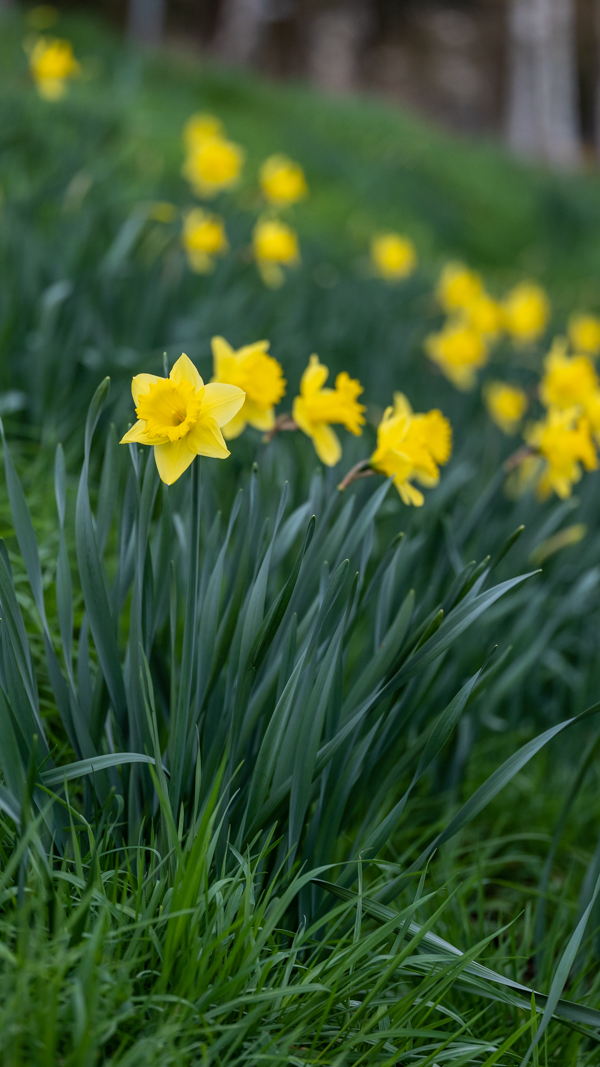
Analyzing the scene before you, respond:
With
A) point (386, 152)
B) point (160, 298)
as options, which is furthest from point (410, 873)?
point (386, 152)

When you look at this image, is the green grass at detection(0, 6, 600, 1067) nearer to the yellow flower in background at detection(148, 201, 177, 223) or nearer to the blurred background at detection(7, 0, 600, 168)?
the yellow flower in background at detection(148, 201, 177, 223)

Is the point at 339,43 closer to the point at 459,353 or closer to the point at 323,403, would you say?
the point at 459,353

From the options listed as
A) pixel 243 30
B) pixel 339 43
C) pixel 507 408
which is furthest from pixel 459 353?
pixel 339 43

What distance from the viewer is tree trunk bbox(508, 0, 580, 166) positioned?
14633 mm

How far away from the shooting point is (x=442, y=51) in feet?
75.1

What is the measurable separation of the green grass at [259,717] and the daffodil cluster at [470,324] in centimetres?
13

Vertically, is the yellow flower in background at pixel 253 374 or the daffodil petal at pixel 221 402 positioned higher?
the daffodil petal at pixel 221 402

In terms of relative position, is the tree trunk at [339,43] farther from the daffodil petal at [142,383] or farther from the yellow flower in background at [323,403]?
the daffodil petal at [142,383]

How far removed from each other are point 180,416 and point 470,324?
2185mm

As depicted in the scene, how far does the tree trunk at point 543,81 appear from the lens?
14.6 meters

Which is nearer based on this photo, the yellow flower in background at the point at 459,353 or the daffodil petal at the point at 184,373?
the daffodil petal at the point at 184,373

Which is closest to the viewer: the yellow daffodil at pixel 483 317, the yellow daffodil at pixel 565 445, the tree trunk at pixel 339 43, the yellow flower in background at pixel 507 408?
the yellow daffodil at pixel 565 445

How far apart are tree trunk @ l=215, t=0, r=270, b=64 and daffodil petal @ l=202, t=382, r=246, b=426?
15.9m

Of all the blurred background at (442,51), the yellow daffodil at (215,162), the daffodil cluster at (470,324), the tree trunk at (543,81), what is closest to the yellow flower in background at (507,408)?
the daffodil cluster at (470,324)
